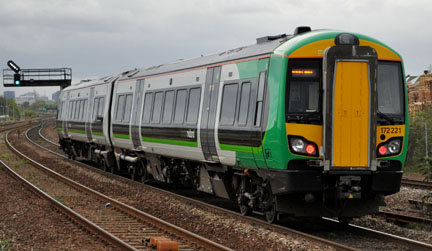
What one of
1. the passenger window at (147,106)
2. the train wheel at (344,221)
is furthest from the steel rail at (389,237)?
the passenger window at (147,106)

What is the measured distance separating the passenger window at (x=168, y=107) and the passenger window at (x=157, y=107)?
392 mm

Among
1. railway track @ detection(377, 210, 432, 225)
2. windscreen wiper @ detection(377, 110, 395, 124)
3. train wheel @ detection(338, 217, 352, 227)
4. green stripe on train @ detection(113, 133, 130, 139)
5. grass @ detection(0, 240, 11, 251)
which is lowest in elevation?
grass @ detection(0, 240, 11, 251)

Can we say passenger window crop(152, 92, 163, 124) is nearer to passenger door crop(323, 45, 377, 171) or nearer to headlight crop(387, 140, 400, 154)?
passenger door crop(323, 45, 377, 171)

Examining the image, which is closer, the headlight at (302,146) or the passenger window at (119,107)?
the headlight at (302,146)

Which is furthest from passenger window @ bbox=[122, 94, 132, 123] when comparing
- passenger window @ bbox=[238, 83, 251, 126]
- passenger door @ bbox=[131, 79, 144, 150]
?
passenger window @ bbox=[238, 83, 251, 126]

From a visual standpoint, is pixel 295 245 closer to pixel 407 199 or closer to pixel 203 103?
pixel 203 103

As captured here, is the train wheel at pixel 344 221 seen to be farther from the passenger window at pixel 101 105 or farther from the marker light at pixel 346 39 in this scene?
the passenger window at pixel 101 105

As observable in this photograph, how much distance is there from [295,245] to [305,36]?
3419 millimetres

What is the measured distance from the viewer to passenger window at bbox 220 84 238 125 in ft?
40.9

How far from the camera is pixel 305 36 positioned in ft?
36.0

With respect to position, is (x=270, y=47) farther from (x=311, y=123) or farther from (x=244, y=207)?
(x=244, y=207)

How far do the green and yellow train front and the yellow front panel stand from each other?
2 cm

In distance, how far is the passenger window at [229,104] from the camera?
12477 millimetres

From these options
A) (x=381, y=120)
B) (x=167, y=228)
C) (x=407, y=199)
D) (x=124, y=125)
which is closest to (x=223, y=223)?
(x=167, y=228)
